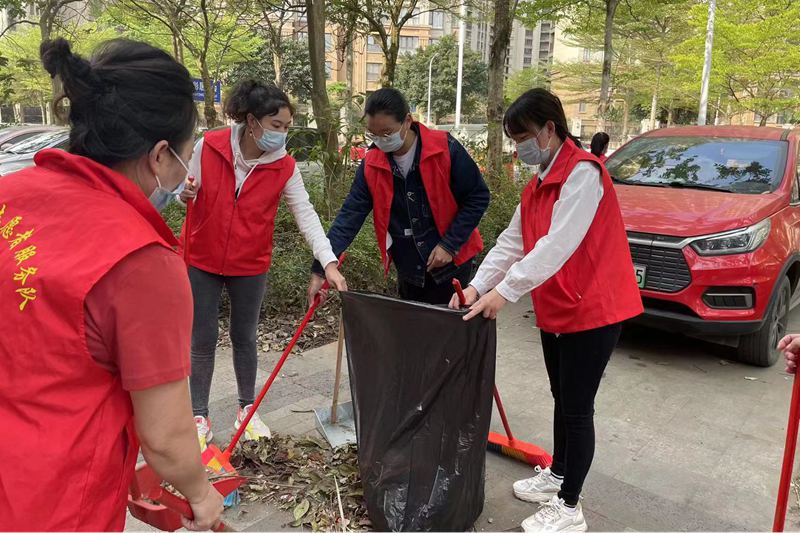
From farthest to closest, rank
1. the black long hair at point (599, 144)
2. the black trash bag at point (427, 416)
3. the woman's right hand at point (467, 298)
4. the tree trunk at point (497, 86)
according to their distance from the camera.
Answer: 1. the tree trunk at point (497, 86)
2. the black long hair at point (599, 144)
3. the woman's right hand at point (467, 298)
4. the black trash bag at point (427, 416)

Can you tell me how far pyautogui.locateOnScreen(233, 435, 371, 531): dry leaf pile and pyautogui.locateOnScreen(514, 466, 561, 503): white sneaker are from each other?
0.73 m

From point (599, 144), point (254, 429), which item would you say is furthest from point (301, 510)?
point (599, 144)

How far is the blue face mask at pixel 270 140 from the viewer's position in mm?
2865

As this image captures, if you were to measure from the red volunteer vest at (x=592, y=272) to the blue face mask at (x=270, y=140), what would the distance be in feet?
4.23

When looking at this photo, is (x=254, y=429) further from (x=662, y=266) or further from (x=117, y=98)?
(x=662, y=266)

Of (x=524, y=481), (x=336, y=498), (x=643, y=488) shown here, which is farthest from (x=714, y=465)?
(x=336, y=498)

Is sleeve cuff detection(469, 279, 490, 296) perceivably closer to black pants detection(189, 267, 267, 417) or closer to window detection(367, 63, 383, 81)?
black pants detection(189, 267, 267, 417)

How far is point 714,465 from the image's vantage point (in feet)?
10.4

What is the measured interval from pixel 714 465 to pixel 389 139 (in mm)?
2394

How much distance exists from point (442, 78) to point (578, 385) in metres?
46.2

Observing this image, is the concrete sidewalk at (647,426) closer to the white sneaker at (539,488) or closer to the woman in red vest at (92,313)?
the white sneaker at (539,488)

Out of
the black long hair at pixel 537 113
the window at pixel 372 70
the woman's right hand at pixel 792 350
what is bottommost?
the woman's right hand at pixel 792 350

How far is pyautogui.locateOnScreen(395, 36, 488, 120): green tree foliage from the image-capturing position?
4569 centimetres

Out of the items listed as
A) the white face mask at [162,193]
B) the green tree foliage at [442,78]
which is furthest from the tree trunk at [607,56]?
the green tree foliage at [442,78]
